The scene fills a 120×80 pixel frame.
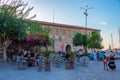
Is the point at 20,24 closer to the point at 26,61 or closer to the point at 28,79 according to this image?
the point at 26,61

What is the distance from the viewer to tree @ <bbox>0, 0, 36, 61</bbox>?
88.9 feet

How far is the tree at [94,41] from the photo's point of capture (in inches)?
2660

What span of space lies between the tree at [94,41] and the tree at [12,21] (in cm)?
3704

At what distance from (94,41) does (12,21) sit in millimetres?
44356

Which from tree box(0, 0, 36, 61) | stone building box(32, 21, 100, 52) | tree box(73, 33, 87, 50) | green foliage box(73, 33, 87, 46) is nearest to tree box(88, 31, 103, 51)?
tree box(73, 33, 87, 50)

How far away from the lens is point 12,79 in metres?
12.4

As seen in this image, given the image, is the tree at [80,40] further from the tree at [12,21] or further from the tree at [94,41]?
the tree at [12,21]

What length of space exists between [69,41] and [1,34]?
48283mm

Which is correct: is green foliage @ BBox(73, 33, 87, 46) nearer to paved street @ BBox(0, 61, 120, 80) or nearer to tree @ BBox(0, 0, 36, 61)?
tree @ BBox(0, 0, 36, 61)

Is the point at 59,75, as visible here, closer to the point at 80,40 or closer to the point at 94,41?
the point at 80,40

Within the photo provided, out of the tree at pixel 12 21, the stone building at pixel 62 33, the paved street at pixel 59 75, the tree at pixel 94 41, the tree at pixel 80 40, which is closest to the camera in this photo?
the paved street at pixel 59 75

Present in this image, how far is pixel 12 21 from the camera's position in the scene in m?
27.4

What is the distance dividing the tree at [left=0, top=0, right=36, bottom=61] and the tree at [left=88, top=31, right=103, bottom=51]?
1458 inches

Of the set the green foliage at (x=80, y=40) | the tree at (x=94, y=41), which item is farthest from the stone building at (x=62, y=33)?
the tree at (x=94, y=41)
